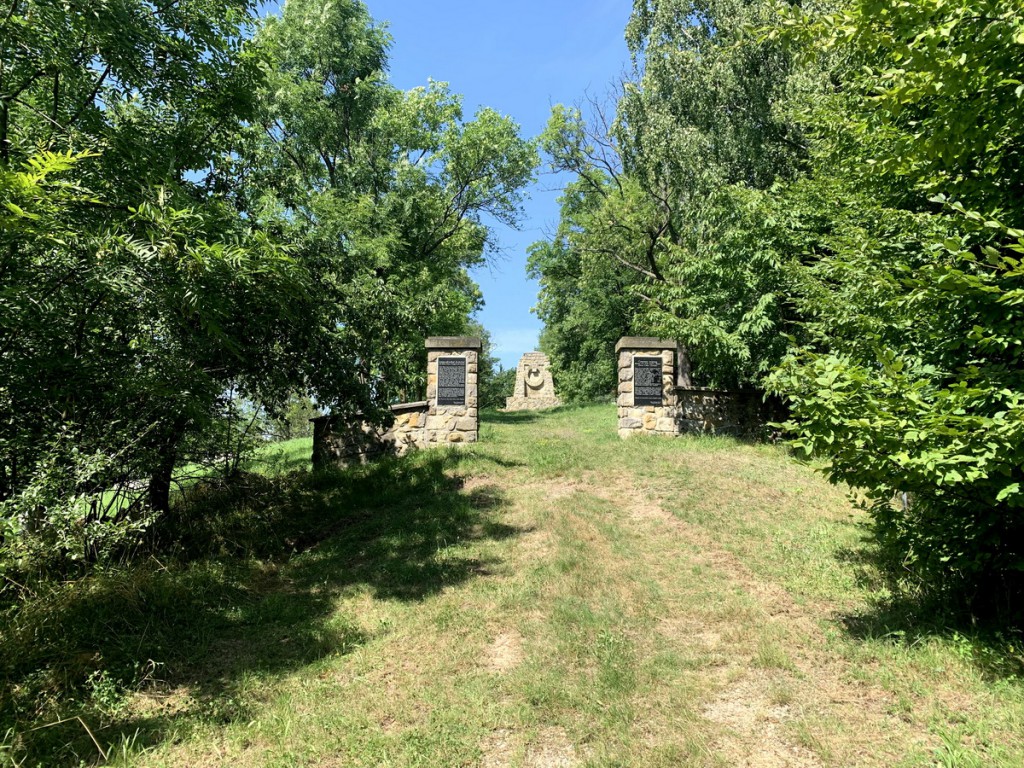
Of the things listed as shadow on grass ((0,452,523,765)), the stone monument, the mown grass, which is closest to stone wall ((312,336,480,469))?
shadow on grass ((0,452,523,765))

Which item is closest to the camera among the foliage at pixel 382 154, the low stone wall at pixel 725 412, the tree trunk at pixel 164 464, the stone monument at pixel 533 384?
the tree trunk at pixel 164 464

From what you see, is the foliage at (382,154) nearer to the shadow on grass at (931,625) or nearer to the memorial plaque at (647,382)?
the memorial plaque at (647,382)

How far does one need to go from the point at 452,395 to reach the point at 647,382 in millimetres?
4449

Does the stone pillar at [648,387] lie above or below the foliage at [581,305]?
below

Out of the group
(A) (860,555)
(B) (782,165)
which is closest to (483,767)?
(A) (860,555)

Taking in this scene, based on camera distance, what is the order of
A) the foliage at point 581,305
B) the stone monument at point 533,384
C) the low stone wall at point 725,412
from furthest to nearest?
the stone monument at point 533,384, the foliage at point 581,305, the low stone wall at point 725,412

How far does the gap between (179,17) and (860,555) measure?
353 inches

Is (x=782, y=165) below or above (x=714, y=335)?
above

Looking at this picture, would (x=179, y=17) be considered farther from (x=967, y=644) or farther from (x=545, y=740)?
(x=967, y=644)

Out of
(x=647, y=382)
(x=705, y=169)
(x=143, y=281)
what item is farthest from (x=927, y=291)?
(x=705, y=169)

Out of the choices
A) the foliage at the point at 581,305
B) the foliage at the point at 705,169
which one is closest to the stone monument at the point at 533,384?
the foliage at the point at 581,305

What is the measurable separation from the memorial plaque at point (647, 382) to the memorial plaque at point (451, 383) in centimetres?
395

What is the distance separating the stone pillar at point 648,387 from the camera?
524 inches

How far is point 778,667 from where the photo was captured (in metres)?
4.45
